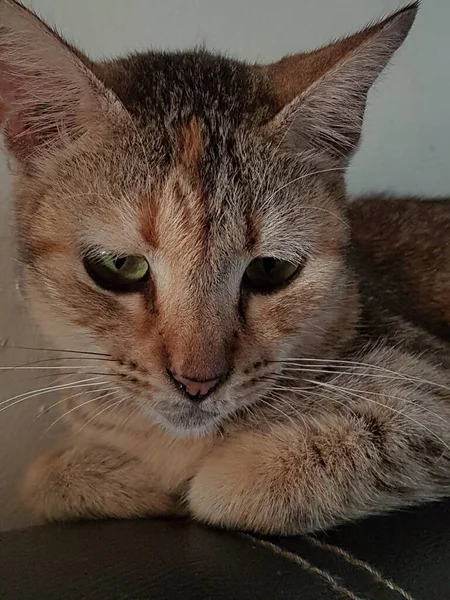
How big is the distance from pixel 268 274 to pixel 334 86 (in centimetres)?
21

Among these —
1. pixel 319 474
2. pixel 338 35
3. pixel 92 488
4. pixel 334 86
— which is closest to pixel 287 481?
pixel 319 474

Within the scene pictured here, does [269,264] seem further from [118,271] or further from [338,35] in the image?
[338,35]

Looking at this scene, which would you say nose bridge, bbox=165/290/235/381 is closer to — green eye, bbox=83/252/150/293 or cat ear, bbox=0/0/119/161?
green eye, bbox=83/252/150/293

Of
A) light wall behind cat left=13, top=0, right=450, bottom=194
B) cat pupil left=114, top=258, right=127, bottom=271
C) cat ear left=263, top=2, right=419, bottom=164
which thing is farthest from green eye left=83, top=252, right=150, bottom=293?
light wall behind cat left=13, top=0, right=450, bottom=194

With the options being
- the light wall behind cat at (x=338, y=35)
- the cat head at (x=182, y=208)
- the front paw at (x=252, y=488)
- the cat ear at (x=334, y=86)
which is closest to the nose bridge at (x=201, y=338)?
the cat head at (x=182, y=208)

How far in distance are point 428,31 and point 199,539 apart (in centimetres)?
111

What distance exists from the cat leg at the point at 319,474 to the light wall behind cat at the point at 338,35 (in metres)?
0.67

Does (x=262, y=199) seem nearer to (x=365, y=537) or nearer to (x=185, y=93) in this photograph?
(x=185, y=93)

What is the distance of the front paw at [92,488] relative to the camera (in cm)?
85

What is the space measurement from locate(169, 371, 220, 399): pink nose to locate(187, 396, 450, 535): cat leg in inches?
4.1

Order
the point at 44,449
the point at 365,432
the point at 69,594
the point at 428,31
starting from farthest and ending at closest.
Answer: the point at 428,31
the point at 44,449
the point at 365,432
the point at 69,594

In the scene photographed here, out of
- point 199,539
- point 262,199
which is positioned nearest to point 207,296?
point 262,199

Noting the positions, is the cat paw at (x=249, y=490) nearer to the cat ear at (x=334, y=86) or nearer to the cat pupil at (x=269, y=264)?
the cat pupil at (x=269, y=264)

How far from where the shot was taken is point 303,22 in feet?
4.39
